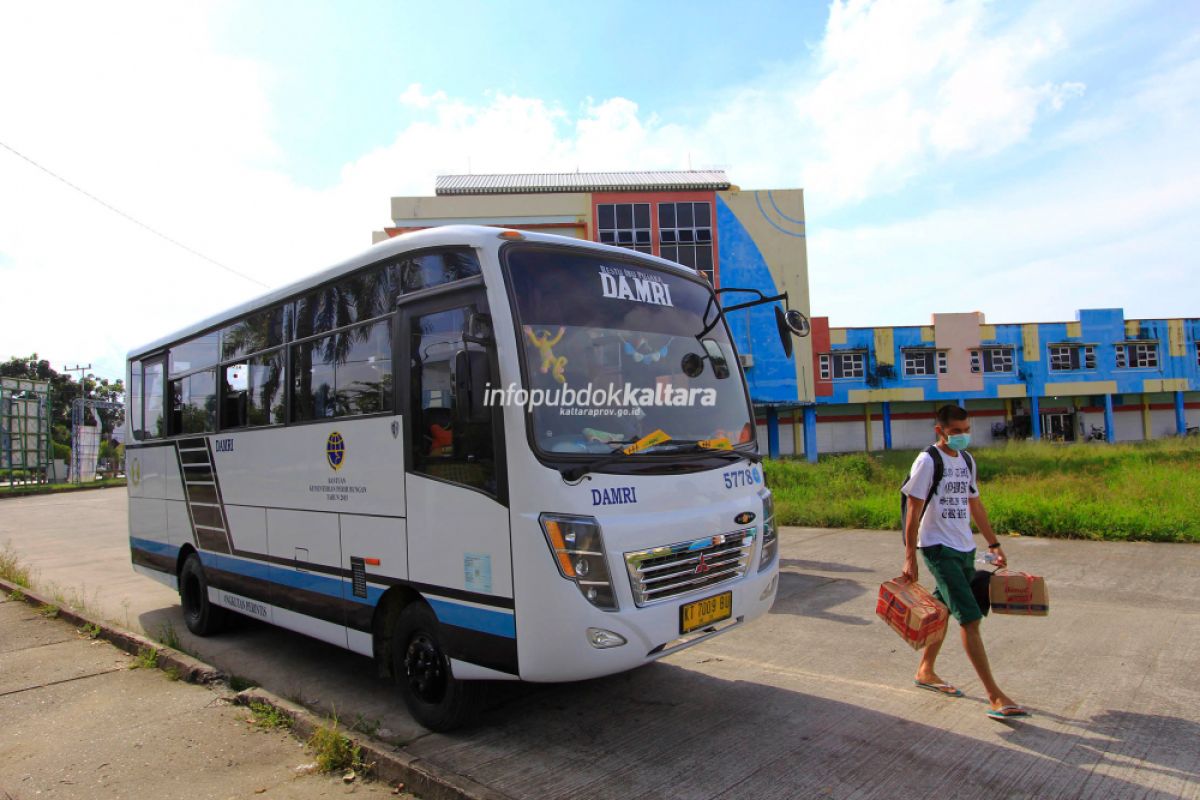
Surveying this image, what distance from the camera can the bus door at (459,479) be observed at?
13.4 feet

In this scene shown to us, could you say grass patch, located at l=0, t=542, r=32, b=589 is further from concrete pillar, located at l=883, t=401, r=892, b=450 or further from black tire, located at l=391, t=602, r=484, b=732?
concrete pillar, located at l=883, t=401, r=892, b=450

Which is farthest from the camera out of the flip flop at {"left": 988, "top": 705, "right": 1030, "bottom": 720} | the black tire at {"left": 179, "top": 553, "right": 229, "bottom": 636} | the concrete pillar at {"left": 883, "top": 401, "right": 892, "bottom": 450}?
the concrete pillar at {"left": 883, "top": 401, "right": 892, "bottom": 450}

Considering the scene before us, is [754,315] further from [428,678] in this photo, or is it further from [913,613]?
[428,678]

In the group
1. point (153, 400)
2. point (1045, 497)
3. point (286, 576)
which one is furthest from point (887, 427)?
point (286, 576)

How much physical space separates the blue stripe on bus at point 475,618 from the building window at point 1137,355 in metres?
54.8

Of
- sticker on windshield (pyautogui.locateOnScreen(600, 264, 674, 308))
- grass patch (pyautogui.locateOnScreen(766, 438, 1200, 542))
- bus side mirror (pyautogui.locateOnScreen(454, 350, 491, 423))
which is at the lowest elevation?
grass patch (pyautogui.locateOnScreen(766, 438, 1200, 542))

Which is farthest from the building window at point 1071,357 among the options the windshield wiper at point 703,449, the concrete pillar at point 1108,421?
the windshield wiper at point 703,449

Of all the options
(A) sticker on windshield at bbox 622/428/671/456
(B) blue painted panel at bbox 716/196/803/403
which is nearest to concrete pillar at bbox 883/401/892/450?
(B) blue painted panel at bbox 716/196/803/403

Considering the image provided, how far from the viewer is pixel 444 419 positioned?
4.45m

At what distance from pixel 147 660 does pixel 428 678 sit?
337 centimetres

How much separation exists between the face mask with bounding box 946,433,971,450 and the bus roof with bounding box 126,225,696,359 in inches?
83.7

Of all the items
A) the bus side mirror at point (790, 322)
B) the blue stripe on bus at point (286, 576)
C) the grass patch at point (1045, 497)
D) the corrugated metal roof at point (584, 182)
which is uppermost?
the corrugated metal roof at point (584, 182)

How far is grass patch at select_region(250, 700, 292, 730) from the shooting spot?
16.1 feet

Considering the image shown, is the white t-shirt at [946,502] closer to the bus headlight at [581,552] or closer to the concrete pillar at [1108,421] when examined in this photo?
the bus headlight at [581,552]
